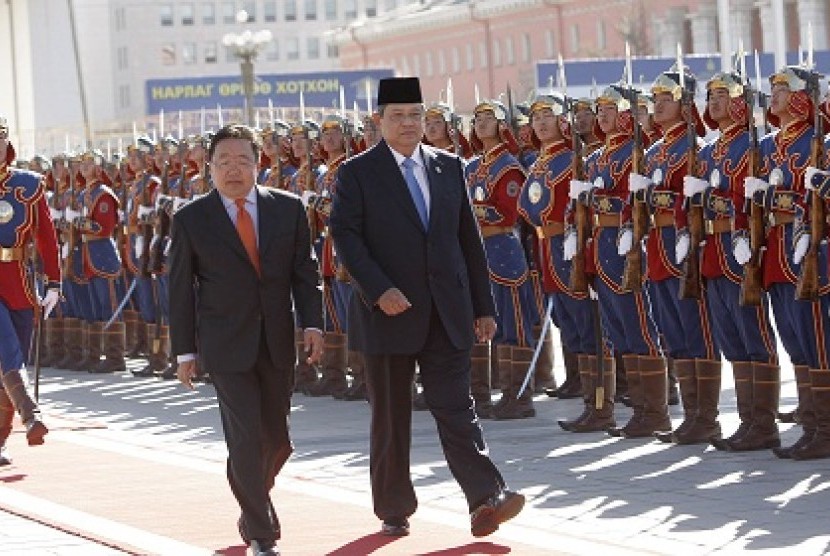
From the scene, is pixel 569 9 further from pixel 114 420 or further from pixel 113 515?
pixel 113 515

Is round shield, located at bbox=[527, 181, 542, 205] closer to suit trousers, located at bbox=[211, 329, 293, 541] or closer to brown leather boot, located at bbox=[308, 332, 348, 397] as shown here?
brown leather boot, located at bbox=[308, 332, 348, 397]

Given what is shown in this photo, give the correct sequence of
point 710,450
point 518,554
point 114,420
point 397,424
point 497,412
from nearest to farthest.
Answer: point 518,554
point 397,424
point 710,450
point 497,412
point 114,420

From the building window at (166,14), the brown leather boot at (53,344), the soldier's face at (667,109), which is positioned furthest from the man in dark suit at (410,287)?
the building window at (166,14)

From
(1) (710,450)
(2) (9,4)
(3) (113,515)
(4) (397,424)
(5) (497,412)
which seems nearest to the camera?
(4) (397,424)

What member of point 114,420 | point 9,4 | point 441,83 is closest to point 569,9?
point 441,83

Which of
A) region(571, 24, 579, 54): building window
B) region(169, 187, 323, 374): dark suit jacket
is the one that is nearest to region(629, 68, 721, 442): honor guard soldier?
region(169, 187, 323, 374): dark suit jacket

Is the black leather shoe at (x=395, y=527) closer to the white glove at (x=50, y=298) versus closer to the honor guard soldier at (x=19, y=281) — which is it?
the honor guard soldier at (x=19, y=281)

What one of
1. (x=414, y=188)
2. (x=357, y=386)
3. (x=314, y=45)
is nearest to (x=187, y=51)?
(x=314, y=45)

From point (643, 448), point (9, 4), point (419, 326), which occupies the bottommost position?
point (643, 448)

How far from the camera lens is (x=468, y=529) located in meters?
11.7

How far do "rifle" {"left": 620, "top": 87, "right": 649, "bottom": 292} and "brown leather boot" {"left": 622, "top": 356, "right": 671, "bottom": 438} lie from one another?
1.45 feet

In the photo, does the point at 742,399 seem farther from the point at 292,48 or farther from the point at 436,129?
→ the point at 292,48

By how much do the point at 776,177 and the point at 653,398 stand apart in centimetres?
212

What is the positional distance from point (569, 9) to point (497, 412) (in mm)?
70129
